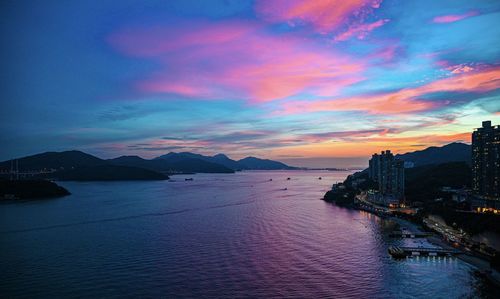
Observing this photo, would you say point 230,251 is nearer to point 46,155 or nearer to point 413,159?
point 413,159

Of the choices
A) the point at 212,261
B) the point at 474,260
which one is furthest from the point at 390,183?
the point at 212,261

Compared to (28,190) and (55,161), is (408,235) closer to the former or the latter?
(28,190)

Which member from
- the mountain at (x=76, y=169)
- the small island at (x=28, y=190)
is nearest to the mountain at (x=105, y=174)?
the mountain at (x=76, y=169)

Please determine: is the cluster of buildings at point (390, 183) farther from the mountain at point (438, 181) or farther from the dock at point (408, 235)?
the dock at point (408, 235)

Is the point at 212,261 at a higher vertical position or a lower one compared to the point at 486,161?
lower

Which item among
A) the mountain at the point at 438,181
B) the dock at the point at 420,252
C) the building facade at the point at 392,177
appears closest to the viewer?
the dock at the point at 420,252

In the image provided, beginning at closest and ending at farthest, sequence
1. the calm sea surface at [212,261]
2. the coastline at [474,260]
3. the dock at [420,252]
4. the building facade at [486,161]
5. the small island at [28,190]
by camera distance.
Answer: the calm sea surface at [212,261]
the coastline at [474,260]
the dock at [420,252]
the building facade at [486,161]
the small island at [28,190]
